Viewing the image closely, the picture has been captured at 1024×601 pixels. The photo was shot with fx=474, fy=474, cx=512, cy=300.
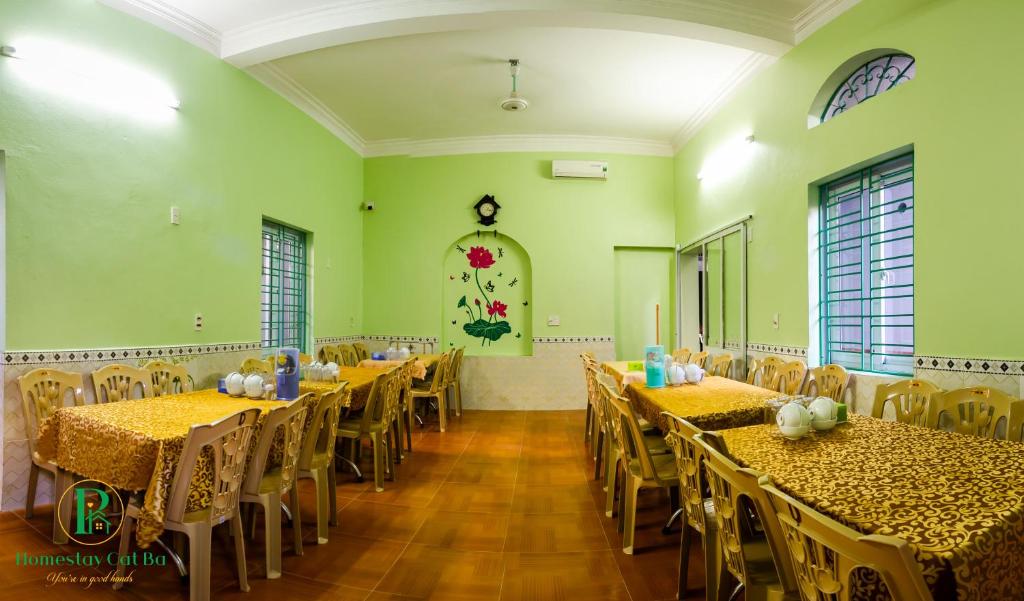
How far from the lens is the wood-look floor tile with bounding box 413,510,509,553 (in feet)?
8.52

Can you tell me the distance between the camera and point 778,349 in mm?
4090

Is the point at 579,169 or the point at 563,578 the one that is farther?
the point at 579,169

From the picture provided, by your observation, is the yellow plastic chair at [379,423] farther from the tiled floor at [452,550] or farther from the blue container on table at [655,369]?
the blue container on table at [655,369]

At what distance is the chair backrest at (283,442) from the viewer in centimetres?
218

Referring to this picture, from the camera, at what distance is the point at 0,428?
2.84m

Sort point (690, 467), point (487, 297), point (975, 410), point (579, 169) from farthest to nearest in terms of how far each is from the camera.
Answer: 1. point (487, 297)
2. point (579, 169)
3. point (975, 410)
4. point (690, 467)

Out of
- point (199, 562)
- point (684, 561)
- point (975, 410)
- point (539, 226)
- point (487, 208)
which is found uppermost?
point (487, 208)

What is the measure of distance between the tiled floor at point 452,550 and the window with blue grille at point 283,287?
200cm

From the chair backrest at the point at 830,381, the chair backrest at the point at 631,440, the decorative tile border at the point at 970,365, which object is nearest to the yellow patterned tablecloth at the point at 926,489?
the chair backrest at the point at 631,440

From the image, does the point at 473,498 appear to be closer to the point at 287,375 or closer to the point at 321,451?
the point at 321,451

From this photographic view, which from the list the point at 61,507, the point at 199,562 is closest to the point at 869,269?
the point at 199,562

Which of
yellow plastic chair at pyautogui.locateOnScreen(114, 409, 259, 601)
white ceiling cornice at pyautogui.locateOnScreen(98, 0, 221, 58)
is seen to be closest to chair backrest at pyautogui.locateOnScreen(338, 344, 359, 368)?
white ceiling cornice at pyautogui.locateOnScreen(98, 0, 221, 58)

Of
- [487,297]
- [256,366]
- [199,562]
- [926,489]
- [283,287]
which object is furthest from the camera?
[487,297]

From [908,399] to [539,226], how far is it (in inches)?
178
